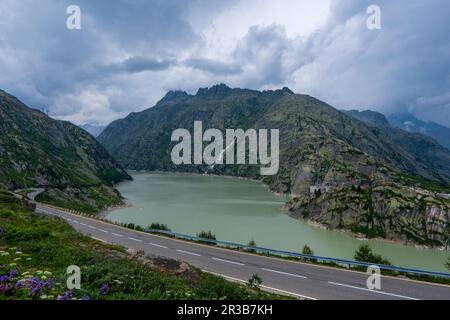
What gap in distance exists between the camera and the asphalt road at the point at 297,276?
1877 cm

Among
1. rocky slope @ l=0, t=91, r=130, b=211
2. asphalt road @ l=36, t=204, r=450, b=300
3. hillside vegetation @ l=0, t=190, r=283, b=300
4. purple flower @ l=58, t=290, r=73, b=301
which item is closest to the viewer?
purple flower @ l=58, t=290, r=73, b=301

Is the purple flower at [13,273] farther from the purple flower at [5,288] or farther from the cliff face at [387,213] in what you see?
the cliff face at [387,213]

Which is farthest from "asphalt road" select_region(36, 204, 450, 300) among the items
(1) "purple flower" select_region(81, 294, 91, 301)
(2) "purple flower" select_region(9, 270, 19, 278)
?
(2) "purple flower" select_region(9, 270, 19, 278)

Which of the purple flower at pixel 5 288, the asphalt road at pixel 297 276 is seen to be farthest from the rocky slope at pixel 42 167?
the purple flower at pixel 5 288

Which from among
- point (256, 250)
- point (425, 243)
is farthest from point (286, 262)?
point (425, 243)

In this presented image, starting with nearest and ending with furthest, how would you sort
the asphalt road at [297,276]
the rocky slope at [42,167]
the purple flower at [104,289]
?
the purple flower at [104,289], the asphalt road at [297,276], the rocky slope at [42,167]

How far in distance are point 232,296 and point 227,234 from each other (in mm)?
55298

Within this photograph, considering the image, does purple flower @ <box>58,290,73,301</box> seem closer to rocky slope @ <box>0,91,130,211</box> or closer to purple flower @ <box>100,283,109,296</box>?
purple flower @ <box>100,283,109,296</box>

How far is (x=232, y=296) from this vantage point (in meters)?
13.2

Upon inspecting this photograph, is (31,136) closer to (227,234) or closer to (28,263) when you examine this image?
(227,234)

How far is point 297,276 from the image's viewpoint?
22.5 m

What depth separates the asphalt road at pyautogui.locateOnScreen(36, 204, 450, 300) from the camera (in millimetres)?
18766

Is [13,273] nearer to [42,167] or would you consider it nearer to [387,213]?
[387,213]

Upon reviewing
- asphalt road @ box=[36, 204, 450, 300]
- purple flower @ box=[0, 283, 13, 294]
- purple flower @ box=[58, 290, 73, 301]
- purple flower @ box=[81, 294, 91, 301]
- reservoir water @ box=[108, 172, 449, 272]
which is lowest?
reservoir water @ box=[108, 172, 449, 272]
